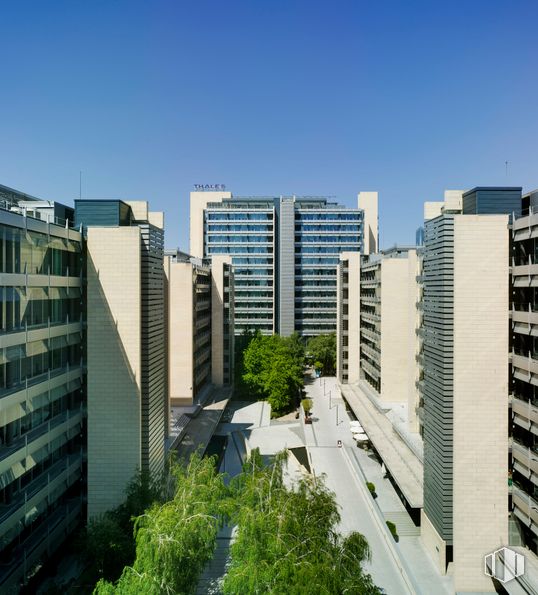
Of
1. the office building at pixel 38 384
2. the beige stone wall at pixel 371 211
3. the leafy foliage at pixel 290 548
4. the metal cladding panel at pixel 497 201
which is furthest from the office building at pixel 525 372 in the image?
Result: the beige stone wall at pixel 371 211

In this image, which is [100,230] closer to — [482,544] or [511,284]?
[511,284]

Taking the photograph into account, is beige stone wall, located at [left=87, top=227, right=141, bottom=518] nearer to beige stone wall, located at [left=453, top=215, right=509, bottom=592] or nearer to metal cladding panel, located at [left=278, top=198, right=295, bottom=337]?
beige stone wall, located at [left=453, top=215, right=509, bottom=592]

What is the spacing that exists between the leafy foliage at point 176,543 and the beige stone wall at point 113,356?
19.5 ft

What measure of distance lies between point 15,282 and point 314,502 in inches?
587

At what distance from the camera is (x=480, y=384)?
23.2 m

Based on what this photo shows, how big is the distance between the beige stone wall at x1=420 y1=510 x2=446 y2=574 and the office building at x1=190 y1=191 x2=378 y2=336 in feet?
197

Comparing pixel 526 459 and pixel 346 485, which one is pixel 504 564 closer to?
pixel 526 459

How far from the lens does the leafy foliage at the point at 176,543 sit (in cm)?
1500

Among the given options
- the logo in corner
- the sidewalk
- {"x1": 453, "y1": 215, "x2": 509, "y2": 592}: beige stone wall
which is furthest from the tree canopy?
the logo in corner

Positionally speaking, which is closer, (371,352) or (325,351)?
(371,352)

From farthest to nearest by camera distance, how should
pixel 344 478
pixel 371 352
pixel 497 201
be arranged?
pixel 371 352, pixel 344 478, pixel 497 201

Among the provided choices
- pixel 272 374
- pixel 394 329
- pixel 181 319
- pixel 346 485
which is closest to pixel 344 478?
pixel 346 485

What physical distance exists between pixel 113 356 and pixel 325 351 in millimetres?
50634

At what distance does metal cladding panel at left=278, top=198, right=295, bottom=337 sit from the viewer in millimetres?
85562
